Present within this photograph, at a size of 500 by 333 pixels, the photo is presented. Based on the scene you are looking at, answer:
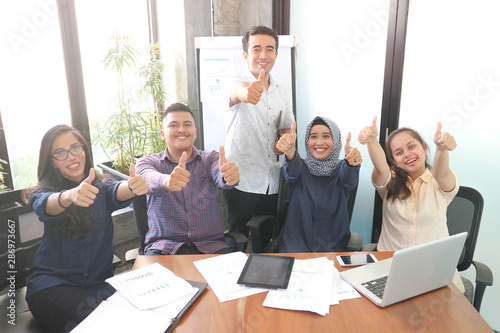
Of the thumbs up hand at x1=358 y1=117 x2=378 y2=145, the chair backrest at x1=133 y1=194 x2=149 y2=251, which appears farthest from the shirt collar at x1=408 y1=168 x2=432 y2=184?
the chair backrest at x1=133 y1=194 x2=149 y2=251

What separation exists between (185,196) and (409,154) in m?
1.26

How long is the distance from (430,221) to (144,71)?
7.60ft

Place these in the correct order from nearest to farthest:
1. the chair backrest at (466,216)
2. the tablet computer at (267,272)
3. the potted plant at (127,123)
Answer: the tablet computer at (267,272) → the chair backrest at (466,216) → the potted plant at (127,123)

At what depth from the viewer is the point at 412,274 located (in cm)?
125

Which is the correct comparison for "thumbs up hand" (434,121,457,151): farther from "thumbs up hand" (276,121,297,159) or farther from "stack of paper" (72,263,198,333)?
"stack of paper" (72,263,198,333)

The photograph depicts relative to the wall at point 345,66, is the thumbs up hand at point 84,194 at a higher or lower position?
lower

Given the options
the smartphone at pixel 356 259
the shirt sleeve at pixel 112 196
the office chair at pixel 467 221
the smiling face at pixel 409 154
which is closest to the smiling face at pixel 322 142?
the smiling face at pixel 409 154

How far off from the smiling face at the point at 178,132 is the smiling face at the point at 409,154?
1174 mm

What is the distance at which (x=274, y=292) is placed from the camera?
135 centimetres

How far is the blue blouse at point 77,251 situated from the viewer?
170cm

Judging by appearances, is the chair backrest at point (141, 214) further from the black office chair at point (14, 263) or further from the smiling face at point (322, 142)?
the smiling face at point (322, 142)

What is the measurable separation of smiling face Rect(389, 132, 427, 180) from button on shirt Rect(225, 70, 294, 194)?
778 mm

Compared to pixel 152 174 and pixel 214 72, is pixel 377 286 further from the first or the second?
pixel 214 72

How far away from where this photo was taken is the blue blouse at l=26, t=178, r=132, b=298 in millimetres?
1697
